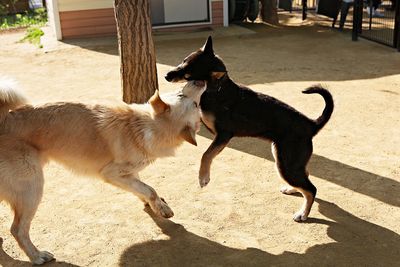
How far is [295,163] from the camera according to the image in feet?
12.8

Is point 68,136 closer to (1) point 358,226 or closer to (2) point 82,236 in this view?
(2) point 82,236

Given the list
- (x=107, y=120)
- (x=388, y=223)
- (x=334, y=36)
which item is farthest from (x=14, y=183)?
(x=334, y=36)

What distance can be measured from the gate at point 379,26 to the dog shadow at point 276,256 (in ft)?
26.1

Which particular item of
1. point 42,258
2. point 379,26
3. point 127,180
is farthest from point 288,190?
point 379,26

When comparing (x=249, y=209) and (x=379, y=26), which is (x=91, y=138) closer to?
(x=249, y=209)

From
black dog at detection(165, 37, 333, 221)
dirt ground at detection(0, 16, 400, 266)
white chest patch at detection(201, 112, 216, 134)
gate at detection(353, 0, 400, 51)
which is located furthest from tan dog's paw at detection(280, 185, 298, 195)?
gate at detection(353, 0, 400, 51)

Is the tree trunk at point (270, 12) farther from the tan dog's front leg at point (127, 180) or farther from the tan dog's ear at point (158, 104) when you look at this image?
the tan dog's front leg at point (127, 180)

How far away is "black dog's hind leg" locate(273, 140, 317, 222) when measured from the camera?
390cm

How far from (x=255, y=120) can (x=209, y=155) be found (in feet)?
1.64

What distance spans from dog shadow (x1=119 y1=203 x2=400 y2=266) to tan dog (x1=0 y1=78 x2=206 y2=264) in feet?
0.97

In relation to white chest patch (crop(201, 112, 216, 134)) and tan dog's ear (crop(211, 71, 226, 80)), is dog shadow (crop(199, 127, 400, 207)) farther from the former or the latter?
tan dog's ear (crop(211, 71, 226, 80))

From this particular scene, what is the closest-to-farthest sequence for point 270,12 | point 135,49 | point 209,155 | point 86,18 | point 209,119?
point 209,155
point 209,119
point 135,49
point 86,18
point 270,12

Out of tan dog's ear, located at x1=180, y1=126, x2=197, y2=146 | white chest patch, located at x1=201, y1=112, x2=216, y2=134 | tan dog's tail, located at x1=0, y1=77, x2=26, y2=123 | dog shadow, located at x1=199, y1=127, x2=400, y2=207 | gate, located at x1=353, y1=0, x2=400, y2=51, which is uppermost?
tan dog's tail, located at x1=0, y1=77, x2=26, y2=123

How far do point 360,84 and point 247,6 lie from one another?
7404 mm
